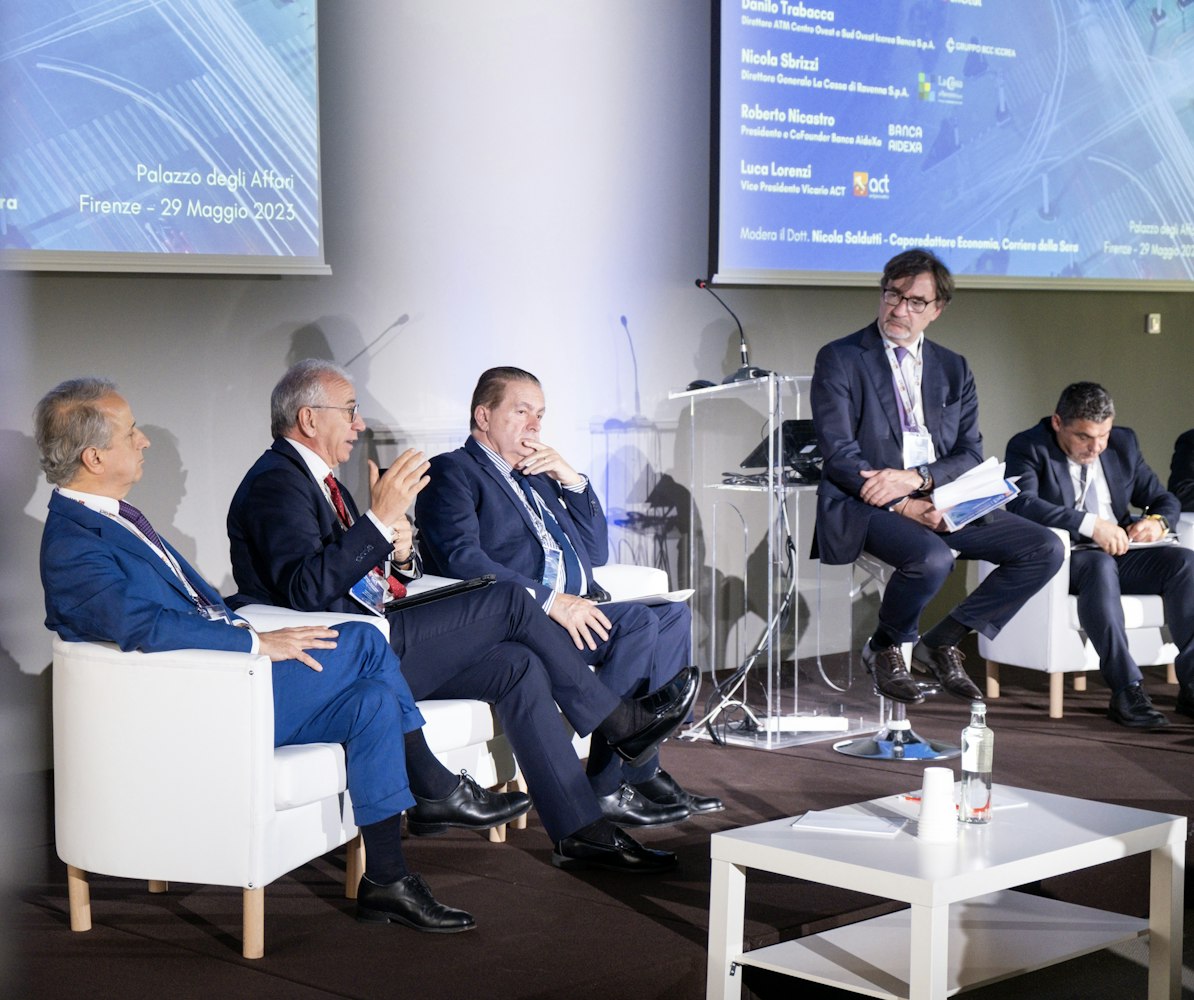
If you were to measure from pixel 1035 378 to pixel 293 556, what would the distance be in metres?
4.33

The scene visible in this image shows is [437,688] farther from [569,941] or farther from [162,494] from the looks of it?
[162,494]

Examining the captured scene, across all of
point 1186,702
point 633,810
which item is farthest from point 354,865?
point 1186,702

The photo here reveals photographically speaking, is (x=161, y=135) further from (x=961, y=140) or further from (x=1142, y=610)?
(x=1142, y=610)

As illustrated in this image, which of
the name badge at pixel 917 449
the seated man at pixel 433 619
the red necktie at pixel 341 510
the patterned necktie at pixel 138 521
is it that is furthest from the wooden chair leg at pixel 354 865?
the name badge at pixel 917 449

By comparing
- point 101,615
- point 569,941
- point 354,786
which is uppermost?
point 101,615

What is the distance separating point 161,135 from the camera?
4.31 metres

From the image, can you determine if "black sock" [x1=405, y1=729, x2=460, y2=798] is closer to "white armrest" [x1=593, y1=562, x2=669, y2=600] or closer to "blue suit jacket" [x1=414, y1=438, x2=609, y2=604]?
"blue suit jacket" [x1=414, y1=438, x2=609, y2=604]

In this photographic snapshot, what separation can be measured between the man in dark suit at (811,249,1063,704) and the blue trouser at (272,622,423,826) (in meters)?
1.83

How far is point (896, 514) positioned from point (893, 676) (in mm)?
462

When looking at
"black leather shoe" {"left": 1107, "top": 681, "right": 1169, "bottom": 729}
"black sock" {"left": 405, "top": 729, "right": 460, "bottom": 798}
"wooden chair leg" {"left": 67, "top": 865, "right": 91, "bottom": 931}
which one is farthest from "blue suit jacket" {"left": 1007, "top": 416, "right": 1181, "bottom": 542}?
"wooden chair leg" {"left": 67, "top": 865, "right": 91, "bottom": 931}

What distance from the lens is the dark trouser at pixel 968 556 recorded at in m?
4.36

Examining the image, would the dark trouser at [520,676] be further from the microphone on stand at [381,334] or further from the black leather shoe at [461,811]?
the microphone on stand at [381,334]

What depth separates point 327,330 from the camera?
474 cm

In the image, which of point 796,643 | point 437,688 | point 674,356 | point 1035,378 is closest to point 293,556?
point 437,688
